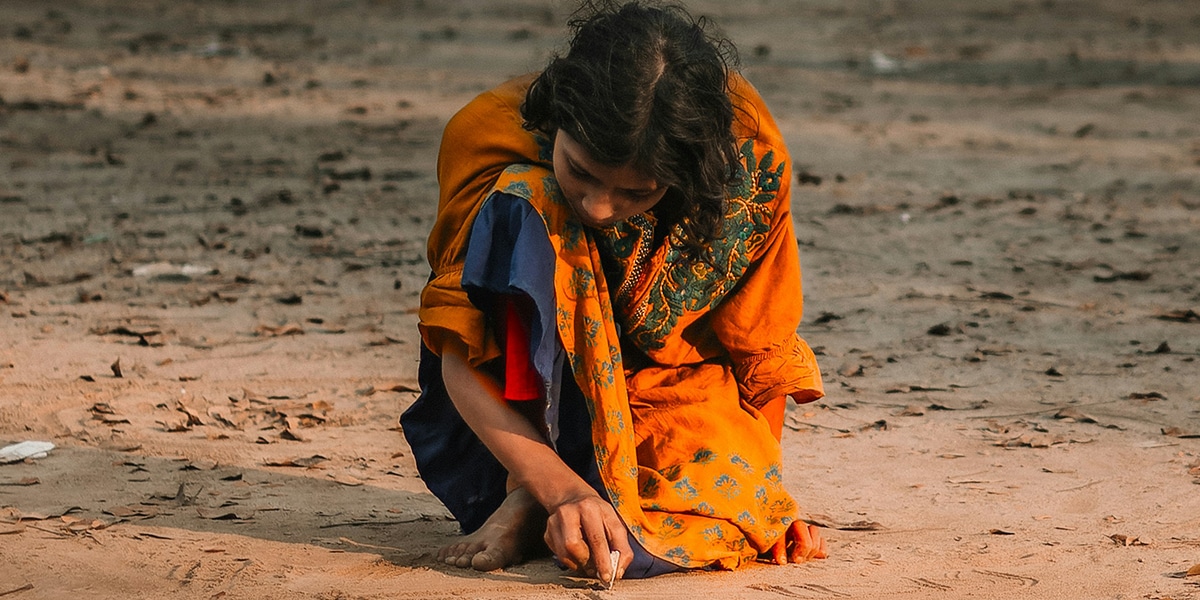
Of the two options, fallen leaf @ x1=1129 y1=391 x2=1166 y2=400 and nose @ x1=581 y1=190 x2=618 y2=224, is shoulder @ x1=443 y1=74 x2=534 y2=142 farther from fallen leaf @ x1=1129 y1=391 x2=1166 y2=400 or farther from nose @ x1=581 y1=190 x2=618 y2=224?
fallen leaf @ x1=1129 y1=391 x2=1166 y2=400

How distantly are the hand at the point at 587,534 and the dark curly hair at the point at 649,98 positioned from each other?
0.60m

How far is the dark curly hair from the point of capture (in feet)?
8.18

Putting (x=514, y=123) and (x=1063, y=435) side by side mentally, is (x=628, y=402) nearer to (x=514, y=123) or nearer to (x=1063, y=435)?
(x=514, y=123)

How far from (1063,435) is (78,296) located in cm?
341

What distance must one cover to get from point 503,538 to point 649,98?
962mm

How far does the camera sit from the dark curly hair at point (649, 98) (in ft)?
8.18

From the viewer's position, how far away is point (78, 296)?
5.08 m

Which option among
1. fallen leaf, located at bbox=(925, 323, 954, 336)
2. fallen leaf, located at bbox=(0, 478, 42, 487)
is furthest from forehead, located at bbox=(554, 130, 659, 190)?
fallen leaf, located at bbox=(925, 323, 954, 336)

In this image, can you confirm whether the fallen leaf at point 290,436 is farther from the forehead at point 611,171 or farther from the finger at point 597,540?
the forehead at point 611,171

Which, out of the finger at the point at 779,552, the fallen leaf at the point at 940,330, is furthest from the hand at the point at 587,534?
the fallen leaf at the point at 940,330

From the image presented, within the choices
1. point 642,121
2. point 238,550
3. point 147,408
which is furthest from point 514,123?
point 147,408

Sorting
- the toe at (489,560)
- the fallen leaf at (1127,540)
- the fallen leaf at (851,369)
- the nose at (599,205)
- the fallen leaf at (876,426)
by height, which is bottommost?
the fallen leaf at (851,369)

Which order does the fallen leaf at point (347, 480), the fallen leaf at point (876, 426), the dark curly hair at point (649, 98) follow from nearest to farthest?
the dark curly hair at point (649, 98) < the fallen leaf at point (347, 480) < the fallen leaf at point (876, 426)

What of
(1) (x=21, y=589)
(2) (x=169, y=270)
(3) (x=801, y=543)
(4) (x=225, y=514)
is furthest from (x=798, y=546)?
(2) (x=169, y=270)
